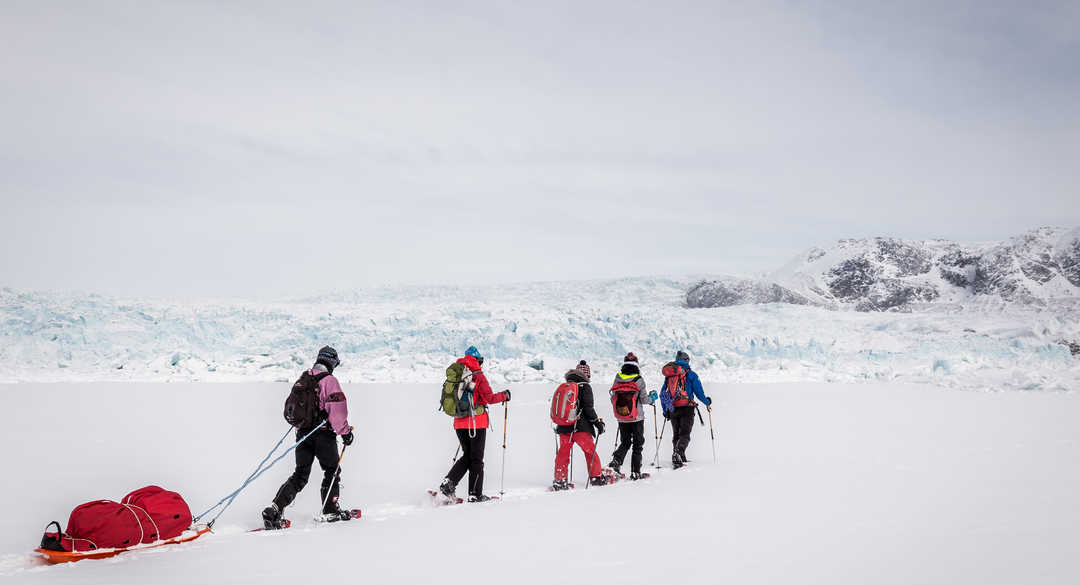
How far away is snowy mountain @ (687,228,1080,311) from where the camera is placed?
138 ft

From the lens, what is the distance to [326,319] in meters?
21.8

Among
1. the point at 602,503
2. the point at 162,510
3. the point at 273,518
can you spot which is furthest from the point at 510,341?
the point at 162,510

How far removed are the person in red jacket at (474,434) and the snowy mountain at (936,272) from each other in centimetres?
3152

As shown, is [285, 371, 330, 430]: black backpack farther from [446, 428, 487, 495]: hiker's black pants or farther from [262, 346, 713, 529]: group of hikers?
[446, 428, 487, 495]: hiker's black pants

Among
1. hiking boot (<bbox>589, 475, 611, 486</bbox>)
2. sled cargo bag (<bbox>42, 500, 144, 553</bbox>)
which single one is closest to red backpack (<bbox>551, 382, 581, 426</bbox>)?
hiking boot (<bbox>589, 475, 611, 486</bbox>)

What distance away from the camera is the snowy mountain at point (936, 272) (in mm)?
42156

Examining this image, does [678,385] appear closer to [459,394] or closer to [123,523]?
[459,394]

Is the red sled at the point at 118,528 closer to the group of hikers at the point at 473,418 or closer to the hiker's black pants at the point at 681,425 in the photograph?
the group of hikers at the point at 473,418

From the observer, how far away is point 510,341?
21297 mm

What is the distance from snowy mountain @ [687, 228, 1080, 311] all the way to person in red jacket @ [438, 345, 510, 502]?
31.5 meters

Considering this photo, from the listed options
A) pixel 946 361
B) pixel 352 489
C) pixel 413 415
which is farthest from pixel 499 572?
pixel 946 361

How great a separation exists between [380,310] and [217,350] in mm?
5368

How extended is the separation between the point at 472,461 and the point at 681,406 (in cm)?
289

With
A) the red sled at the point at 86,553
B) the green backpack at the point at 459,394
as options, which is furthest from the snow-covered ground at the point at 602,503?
the green backpack at the point at 459,394
